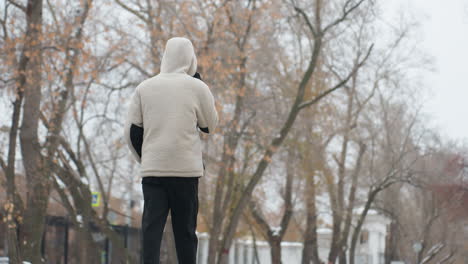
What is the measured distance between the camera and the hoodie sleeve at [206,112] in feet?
14.5

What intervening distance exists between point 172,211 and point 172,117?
0.56 metres

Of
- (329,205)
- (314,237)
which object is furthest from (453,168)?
(314,237)

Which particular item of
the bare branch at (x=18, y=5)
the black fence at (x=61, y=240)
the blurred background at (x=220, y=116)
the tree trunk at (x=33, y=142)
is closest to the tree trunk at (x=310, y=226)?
the blurred background at (x=220, y=116)

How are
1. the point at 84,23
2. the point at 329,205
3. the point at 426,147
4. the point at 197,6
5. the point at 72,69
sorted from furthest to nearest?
the point at 426,147, the point at 329,205, the point at 197,6, the point at 84,23, the point at 72,69

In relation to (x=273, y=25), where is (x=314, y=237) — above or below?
below

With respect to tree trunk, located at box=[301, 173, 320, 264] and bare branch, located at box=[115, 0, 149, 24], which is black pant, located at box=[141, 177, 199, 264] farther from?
tree trunk, located at box=[301, 173, 320, 264]

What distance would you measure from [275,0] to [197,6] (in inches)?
96.1

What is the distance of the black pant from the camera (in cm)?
420

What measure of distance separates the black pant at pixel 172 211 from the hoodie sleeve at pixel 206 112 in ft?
1.31

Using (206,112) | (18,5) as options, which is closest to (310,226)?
(18,5)

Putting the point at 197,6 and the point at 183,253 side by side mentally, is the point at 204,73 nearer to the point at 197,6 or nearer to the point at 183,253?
the point at 197,6

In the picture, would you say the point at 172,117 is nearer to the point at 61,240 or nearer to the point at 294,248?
the point at 61,240

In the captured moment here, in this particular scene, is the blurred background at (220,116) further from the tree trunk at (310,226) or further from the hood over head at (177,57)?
the hood over head at (177,57)

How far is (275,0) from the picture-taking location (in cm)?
2059
